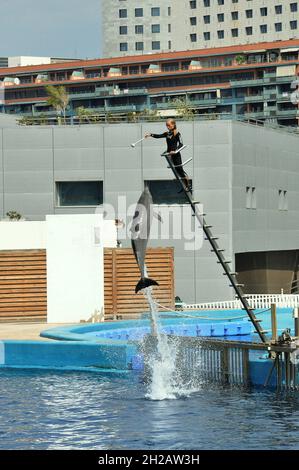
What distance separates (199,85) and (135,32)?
40952 millimetres

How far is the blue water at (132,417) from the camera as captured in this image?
63.3ft

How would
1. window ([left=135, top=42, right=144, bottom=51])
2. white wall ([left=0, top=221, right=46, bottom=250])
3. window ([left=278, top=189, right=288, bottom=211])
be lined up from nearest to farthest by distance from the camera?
white wall ([left=0, top=221, right=46, bottom=250])
window ([left=278, top=189, right=288, bottom=211])
window ([left=135, top=42, right=144, bottom=51])

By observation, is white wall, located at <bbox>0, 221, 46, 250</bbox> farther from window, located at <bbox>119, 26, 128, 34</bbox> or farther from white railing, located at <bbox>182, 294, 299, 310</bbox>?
window, located at <bbox>119, 26, 128, 34</bbox>

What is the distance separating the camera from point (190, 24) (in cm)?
16425

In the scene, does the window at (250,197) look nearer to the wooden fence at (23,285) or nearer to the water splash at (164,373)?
the wooden fence at (23,285)

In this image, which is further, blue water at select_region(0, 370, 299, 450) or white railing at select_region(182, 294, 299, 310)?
white railing at select_region(182, 294, 299, 310)

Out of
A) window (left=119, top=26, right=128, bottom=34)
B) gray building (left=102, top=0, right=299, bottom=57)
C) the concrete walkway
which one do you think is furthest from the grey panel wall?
window (left=119, top=26, right=128, bottom=34)

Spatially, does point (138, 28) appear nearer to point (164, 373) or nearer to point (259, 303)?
point (259, 303)

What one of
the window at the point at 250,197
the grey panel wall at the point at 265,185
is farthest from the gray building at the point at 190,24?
the window at the point at 250,197

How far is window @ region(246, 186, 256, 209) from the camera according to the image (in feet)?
173

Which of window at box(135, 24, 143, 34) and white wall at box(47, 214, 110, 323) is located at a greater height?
window at box(135, 24, 143, 34)

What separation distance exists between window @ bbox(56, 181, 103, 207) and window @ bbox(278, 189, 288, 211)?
37.5 ft

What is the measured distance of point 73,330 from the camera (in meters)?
32.8

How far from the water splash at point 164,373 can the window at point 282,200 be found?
1201 inches
